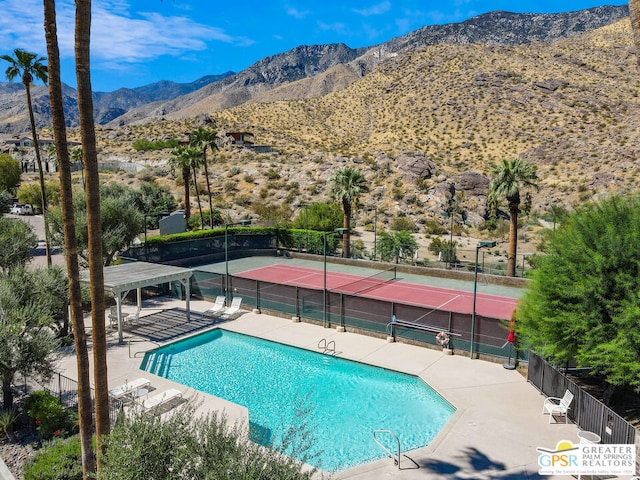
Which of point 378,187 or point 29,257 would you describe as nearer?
point 29,257

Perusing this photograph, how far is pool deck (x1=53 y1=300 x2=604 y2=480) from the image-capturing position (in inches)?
464

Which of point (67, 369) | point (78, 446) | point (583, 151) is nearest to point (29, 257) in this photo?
point (67, 369)

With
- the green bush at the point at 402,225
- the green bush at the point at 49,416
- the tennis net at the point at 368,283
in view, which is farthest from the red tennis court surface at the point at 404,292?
the green bush at the point at 402,225

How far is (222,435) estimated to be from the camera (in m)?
7.90

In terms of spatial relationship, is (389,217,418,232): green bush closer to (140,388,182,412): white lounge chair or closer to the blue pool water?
the blue pool water

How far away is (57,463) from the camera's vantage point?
427 inches

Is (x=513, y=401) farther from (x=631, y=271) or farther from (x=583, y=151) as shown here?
(x=583, y=151)

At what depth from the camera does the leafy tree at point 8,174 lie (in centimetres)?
6336

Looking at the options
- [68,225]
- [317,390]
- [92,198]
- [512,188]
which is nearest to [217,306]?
[317,390]

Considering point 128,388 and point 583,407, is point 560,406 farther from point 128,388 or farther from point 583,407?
point 128,388

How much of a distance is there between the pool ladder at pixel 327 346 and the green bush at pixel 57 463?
1044cm

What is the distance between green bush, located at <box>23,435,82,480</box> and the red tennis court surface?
57.5 ft

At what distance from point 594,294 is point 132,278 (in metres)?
18.3

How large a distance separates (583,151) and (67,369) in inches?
2853
